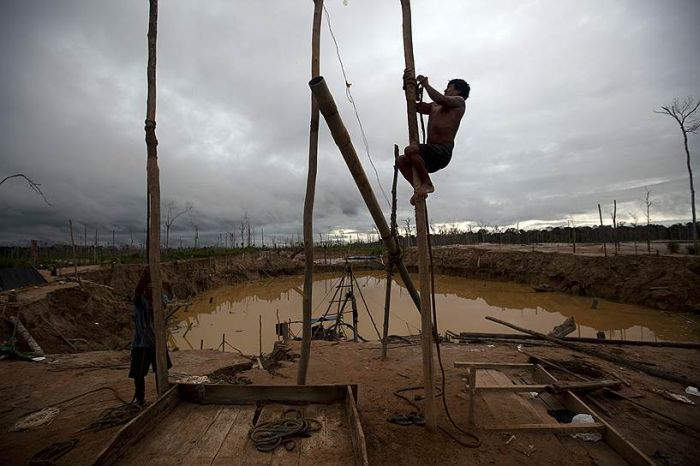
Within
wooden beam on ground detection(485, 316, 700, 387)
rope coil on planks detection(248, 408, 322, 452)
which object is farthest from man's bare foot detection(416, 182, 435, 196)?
wooden beam on ground detection(485, 316, 700, 387)

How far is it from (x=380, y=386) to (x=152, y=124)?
5140mm

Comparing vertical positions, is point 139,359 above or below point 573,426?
above

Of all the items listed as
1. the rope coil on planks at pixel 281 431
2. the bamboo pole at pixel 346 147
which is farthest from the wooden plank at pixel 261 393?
the bamboo pole at pixel 346 147

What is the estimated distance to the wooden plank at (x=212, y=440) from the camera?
7.75 ft

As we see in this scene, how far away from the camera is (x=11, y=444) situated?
4.07 meters

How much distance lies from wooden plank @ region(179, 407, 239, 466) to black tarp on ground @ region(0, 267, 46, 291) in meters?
14.9

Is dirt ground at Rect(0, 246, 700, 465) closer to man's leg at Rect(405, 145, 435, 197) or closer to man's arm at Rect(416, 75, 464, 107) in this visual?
man's leg at Rect(405, 145, 435, 197)

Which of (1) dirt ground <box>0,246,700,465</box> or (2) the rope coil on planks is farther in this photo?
(1) dirt ground <box>0,246,700,465</box>

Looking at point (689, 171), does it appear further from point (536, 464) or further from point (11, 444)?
point (11, 444)

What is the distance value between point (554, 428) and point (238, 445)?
3.61 metres

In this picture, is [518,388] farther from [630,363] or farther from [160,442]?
[160,442]

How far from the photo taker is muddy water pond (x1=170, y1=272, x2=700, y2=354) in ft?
39.7

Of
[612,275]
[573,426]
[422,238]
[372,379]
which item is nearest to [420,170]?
[422,238]

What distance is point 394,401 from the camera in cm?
485
